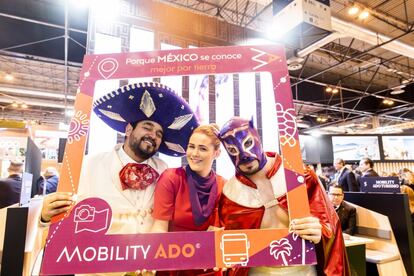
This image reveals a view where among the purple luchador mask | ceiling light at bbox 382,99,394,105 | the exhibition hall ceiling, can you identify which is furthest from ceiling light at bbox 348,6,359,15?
ceiling light at bbox 382,99,394,105

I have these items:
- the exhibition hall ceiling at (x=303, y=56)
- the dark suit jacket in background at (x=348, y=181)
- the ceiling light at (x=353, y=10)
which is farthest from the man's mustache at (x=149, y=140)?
the ceiling light at (x=353, y=10)

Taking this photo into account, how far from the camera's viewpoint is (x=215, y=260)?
2.68ft

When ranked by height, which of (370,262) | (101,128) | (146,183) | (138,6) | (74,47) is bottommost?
(370,262)

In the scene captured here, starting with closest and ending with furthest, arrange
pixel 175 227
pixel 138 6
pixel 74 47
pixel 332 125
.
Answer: pixel 175 227, pixel 138 6, pixel 74 47, pixel 332 125

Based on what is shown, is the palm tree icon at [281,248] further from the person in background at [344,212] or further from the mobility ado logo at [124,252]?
the person in background at [344,212]

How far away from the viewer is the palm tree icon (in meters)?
0.83

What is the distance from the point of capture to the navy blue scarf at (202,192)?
3.18 feet

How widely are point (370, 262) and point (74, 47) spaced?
19.5ft

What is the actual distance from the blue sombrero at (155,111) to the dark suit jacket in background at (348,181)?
5.14 m

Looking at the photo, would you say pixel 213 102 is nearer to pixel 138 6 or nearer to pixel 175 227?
pixel 175 227

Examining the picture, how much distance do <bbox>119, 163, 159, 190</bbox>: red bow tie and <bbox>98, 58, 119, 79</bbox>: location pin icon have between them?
1.09 ft

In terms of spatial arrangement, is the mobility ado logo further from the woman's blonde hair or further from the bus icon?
the woman's blonde hair

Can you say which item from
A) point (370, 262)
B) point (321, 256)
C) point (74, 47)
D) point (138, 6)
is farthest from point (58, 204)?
point (74, 47)

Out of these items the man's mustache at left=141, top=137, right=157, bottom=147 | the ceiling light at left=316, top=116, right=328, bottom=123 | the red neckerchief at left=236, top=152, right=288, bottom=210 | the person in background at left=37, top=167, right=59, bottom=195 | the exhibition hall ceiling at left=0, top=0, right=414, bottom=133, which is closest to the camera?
the red neckerchief at left=236, top=152, right=288, bottom=210
